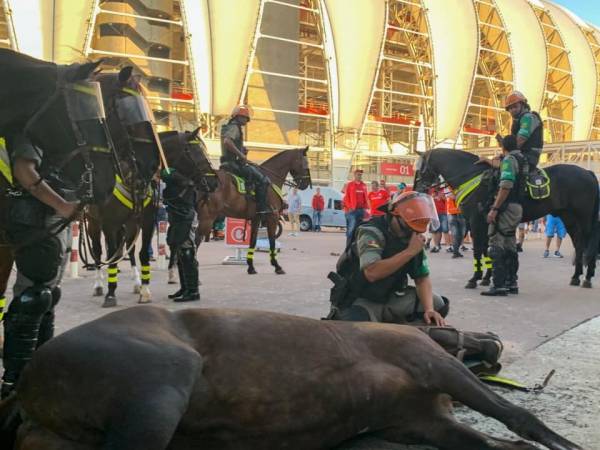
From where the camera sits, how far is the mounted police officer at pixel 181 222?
7371 mm

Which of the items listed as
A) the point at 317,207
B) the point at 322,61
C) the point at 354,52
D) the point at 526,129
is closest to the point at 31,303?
the point at 526,129

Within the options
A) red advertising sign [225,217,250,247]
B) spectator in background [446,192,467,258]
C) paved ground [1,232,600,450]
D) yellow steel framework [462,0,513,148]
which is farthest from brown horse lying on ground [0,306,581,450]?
yellow steel framework [462,0,513,148]

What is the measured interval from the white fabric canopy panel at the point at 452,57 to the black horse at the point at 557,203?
33994 millimetres

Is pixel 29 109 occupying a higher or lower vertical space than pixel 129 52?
lower

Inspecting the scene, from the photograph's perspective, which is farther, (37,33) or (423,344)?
(37,33)

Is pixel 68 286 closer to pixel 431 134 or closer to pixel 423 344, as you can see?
pixel 423 344

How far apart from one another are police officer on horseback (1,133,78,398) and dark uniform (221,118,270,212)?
20.9ft

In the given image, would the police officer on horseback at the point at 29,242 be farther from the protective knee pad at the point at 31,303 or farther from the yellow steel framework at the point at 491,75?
the yellow steel framework at the point at 491,75

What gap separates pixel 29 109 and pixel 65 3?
3021 centimetres

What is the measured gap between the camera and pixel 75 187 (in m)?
3.55

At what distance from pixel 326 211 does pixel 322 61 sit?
1743 cm

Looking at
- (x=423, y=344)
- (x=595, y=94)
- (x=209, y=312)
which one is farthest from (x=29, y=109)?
(x=595, y=94)

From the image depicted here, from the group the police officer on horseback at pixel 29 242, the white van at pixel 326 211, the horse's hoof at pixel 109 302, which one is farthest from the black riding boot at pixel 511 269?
the white van at pixel 326 211

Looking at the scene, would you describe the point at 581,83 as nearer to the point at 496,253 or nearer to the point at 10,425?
the point at 496,253
